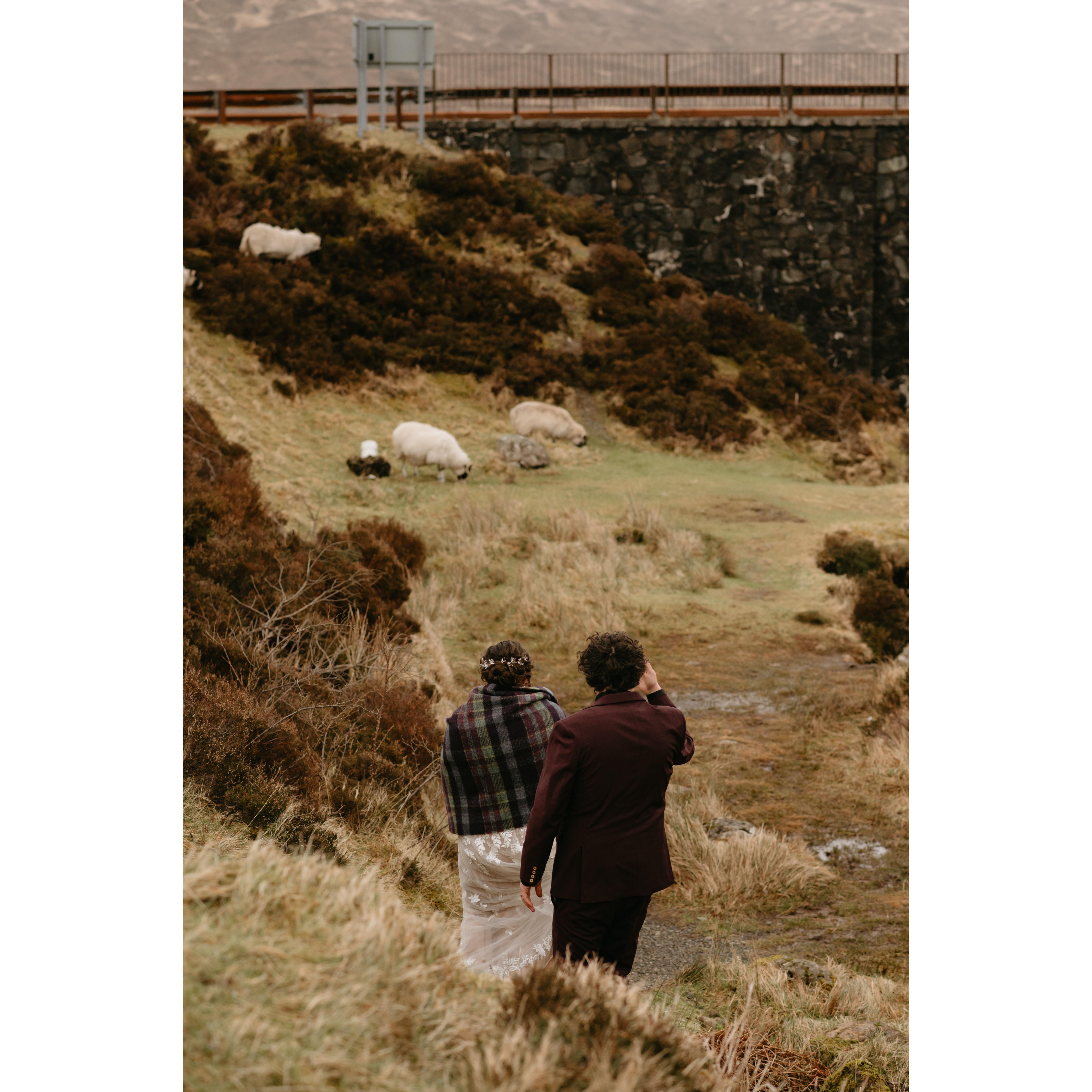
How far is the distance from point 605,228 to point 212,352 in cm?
1058

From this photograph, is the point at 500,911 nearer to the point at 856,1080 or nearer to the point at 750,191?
the point at 856,1080

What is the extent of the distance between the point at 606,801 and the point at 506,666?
0.69 meters

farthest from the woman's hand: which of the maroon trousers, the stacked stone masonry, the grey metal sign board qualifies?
the stacked stone masonry

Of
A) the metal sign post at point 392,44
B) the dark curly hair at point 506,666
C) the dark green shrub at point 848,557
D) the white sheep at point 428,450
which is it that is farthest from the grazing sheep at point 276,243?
the dark curly hair at point 506,666

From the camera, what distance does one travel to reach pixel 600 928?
132 inches

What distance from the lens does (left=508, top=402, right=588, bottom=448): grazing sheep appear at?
15.7 metres

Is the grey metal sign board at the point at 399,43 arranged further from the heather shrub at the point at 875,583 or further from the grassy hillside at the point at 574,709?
the heather shrub at the point at 875,583

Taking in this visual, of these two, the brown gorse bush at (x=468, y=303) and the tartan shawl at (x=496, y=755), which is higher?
the brown gorse bush at (x=468, y=303)

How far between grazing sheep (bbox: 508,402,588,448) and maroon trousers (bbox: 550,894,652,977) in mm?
12547

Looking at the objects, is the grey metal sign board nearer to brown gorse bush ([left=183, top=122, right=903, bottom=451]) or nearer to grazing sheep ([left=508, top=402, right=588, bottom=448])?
brown gorse bush ([left=183, top=122, right=903, bottom=451])

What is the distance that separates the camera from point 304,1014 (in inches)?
98.0

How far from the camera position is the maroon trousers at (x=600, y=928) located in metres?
3.34

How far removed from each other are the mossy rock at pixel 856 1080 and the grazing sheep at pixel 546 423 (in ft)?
40.2

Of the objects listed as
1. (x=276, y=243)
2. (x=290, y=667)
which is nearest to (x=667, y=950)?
(x=290, y=667)
